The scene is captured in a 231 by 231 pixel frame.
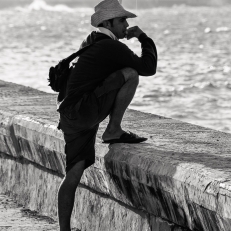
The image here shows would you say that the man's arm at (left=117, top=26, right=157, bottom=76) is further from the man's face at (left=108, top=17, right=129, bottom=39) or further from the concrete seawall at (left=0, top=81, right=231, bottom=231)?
the concrete seawall at (left=0, top=81, right=231, bottom=231)

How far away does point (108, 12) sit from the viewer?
210 inches

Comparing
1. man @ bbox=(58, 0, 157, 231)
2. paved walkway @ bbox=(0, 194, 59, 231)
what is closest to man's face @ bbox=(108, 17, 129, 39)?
man @ bbox=(58, 0, 157, 231)

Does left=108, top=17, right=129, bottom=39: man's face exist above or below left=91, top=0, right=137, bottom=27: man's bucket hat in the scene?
below

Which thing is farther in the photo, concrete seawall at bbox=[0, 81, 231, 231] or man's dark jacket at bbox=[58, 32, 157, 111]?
man's dark jacket at bbox=[58, 32, 157, 111]

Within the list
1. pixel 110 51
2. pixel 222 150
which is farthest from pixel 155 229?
pixel 110 51

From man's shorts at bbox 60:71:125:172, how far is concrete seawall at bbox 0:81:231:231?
0.20m

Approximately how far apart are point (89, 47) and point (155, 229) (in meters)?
1.19

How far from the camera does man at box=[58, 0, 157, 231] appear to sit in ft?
17.1

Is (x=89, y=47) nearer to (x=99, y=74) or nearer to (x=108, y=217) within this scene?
(x=99, y=74)

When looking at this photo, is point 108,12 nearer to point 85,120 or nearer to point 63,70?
point 63,70

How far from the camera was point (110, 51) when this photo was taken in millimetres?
5227

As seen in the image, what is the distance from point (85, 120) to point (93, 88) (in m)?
0.21

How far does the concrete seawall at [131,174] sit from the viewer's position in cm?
461

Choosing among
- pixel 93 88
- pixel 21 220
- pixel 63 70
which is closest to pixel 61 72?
pixel 63 70
